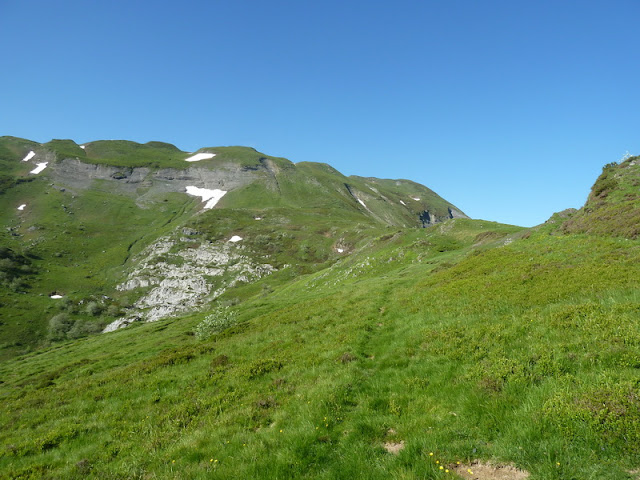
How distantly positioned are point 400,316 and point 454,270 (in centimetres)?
1055

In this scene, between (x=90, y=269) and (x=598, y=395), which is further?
(x=90, y=269)

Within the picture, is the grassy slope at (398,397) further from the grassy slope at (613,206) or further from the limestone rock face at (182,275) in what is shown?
the limestone rock face at (182,275)

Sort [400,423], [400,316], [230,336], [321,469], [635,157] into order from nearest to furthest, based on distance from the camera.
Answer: [321,469], [400,423], [400,316], [230,336], [635,157]

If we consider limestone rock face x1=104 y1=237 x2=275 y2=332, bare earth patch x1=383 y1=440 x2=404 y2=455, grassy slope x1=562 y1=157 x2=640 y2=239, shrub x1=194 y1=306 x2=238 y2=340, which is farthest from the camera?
limestone rock face x1=104 y1=237 x2=275 y2=332

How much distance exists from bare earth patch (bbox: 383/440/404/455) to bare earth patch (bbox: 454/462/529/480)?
1589 mm

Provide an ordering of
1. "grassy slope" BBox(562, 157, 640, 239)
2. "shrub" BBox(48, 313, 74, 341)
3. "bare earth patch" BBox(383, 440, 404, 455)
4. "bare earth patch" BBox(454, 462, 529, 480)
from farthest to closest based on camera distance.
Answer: "shrub" BBox(48, 313, 74, 341), "grassy slope" BBox(562, 157, 640, 239), "bare earth patch" BBox(383, 440, 404, 455), "bare earth patch" BBox(454, 462, 529, 480)

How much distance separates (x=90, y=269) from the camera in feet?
514

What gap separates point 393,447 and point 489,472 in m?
2.46

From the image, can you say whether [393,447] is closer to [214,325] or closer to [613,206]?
[214,325]

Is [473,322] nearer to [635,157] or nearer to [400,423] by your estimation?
[400,423]

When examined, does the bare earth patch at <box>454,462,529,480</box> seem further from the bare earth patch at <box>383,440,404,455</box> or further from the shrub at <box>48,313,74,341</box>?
the shrub at <box>48,313,74,341</box>

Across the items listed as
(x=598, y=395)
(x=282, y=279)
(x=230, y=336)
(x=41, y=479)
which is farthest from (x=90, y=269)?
(x=598, y=395)

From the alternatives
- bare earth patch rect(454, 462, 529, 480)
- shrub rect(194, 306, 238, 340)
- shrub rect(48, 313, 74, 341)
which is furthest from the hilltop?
shrub rect(48, 313, 74, 341)

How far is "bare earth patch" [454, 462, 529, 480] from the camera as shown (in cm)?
647
